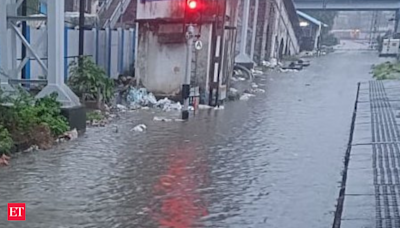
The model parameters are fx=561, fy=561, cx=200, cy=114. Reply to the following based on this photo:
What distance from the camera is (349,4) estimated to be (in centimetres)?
5050

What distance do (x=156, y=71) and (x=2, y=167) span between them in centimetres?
778

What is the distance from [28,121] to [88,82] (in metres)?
3.77

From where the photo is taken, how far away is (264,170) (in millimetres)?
7633

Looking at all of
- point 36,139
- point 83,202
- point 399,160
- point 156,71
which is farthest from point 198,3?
point 83,202

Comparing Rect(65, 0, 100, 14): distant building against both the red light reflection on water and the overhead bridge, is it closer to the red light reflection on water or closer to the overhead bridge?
the red light reflection on water

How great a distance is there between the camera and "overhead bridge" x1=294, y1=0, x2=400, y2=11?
4913cm

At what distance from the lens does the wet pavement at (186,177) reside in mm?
5625

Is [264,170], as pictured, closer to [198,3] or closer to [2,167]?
[2,167]

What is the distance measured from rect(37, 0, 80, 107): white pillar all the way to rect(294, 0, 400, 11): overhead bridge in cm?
4284

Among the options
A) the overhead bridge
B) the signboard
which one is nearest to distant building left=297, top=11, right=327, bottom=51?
the overhead bridge

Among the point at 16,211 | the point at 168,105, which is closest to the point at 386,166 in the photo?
the point at 16,211

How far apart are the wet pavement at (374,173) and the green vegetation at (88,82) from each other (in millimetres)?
5504

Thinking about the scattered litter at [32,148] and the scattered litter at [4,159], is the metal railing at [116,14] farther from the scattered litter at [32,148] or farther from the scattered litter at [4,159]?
the scattered litter at [4,159]

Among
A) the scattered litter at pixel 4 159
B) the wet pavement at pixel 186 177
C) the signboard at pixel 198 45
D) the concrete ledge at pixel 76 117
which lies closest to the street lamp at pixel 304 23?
the signboard at pixel 198 45
